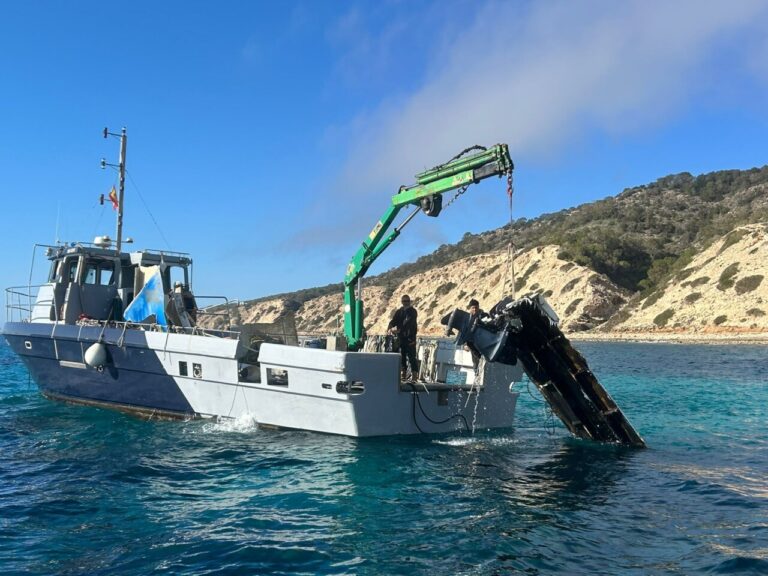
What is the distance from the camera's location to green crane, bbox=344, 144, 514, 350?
1393 centimetres

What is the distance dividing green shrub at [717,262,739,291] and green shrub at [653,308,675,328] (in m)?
4.85

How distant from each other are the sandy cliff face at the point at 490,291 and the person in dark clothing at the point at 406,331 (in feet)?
119

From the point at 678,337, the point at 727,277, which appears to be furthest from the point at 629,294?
the point at 678,337

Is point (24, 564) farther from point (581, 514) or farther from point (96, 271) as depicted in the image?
point (96, 271)

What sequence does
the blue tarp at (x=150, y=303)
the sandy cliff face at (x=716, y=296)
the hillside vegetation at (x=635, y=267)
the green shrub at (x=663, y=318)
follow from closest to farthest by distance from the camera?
the blue tarp at (x=150, y=303), the sandy cliff face at (x=716, y=296), the hillside vegetation at (x=635, y=267), the green shrub at (x=663, y=318)

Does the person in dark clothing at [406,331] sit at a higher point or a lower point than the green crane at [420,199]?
lower

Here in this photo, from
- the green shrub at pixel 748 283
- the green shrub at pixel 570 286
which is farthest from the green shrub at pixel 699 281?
the green shrub at pixel 570 286

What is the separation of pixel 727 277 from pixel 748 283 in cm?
224

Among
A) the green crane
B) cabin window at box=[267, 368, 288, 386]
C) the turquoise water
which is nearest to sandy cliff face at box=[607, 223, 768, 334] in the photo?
the turquoise water

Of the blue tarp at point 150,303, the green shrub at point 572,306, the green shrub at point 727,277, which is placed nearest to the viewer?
the blue tarp at point 150,303

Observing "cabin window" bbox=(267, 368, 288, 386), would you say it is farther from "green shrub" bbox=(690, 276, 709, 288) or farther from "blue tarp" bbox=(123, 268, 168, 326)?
"green shrub" bbox=(690, 276, 709, 288)

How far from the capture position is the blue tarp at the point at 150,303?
56.9 feet

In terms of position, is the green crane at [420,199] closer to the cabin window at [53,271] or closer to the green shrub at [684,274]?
the cabin window at [53,271]

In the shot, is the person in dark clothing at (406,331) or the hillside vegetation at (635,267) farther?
the hillside vegetation at (635,267)
